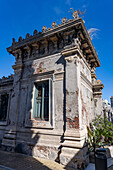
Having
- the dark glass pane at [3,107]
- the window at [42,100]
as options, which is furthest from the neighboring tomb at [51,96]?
the dark glass pane at [3,107]

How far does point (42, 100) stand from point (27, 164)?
2.59 m

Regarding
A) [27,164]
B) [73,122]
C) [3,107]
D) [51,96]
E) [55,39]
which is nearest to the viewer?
[27,164]

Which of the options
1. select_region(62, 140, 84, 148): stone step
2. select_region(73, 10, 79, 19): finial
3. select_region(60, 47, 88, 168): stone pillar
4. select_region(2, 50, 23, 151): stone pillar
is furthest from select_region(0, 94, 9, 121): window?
select_region(73, 10, 79, 19): finial

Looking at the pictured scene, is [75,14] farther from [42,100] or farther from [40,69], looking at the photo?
[42,100]

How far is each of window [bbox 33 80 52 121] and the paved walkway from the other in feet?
5.33

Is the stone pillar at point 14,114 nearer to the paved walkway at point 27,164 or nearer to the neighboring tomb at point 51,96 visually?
the neighboring tomb at point 51,96

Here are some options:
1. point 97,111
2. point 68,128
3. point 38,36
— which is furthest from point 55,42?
point 97,111

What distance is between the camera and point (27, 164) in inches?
163

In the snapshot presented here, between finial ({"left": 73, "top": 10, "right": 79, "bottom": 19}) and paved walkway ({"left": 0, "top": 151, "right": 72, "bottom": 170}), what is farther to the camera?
finial ({"left": 73, "top": 10, "right": 79, "bottom": 19})

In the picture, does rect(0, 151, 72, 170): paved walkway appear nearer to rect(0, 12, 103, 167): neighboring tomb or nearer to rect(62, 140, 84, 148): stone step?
rect(0, 12, 103, 167): neighboring tomb

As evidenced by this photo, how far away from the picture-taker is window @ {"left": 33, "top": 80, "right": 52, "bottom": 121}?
538cm

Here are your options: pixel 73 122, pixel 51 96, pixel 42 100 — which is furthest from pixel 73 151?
pixel 42 100

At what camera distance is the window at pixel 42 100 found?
538cm

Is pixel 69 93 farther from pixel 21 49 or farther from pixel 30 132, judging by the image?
pixel 21 49
